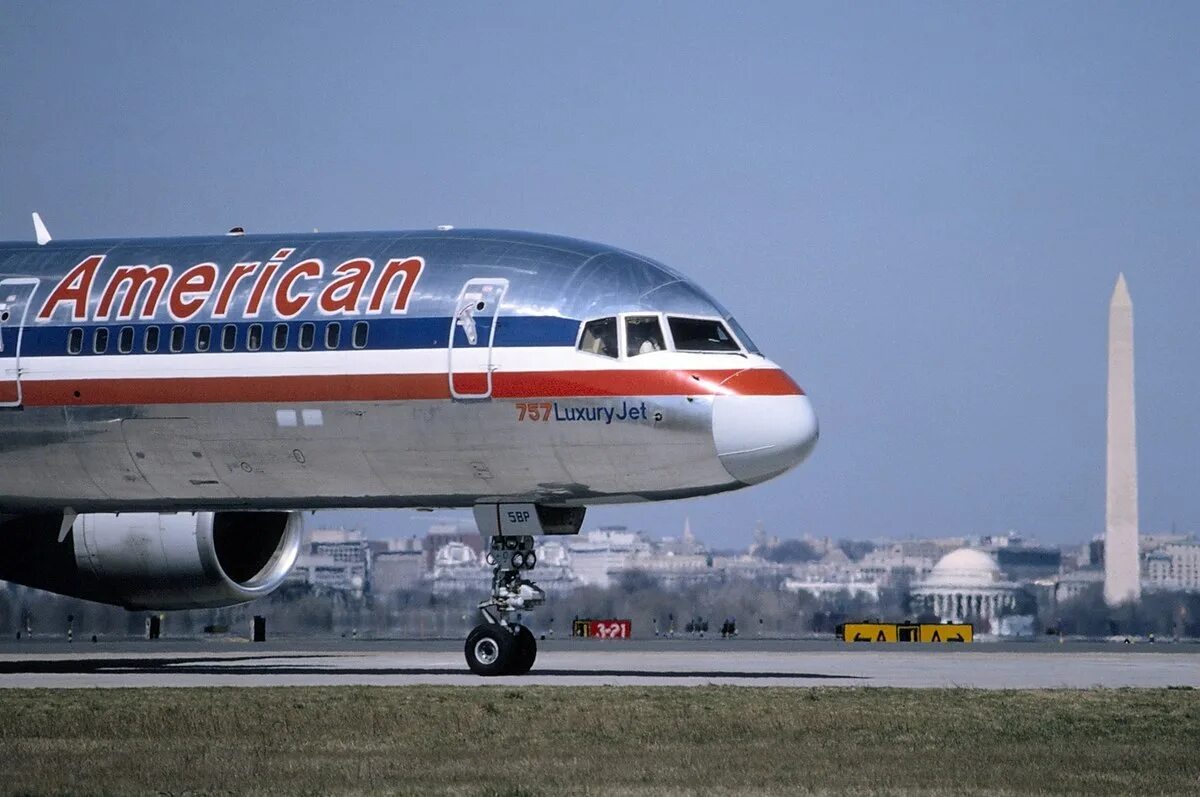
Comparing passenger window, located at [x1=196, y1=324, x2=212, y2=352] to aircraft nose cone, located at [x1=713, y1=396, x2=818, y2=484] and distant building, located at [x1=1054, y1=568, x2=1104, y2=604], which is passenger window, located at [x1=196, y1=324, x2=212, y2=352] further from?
distant building, located at [x1=1054, y1=568, x2=1104, y2=604]

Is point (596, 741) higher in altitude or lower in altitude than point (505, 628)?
lower

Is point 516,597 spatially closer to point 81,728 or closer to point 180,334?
point 180,334

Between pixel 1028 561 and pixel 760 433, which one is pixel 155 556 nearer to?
pixel 760 433

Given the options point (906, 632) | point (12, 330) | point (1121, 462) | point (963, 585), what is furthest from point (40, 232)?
Result: point (963, 585)

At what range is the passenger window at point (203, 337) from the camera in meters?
30.7

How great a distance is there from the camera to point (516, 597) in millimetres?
29250

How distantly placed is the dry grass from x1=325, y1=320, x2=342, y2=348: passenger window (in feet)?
19.7

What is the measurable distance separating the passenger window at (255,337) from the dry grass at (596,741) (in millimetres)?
6247

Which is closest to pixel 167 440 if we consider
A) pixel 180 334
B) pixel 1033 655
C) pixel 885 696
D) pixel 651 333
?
pixel 180 334

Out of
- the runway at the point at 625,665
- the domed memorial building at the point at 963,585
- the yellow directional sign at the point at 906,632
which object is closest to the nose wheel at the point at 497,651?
the runway at the point at 625,665

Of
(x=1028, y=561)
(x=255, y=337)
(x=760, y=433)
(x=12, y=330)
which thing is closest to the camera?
(x=760, y=433)

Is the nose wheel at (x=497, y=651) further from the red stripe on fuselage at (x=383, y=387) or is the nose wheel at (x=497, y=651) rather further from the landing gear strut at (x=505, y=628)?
the red stripe on fuselage at (x=383, y=387)

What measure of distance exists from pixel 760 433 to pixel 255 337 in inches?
301

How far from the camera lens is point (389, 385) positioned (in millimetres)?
29656
